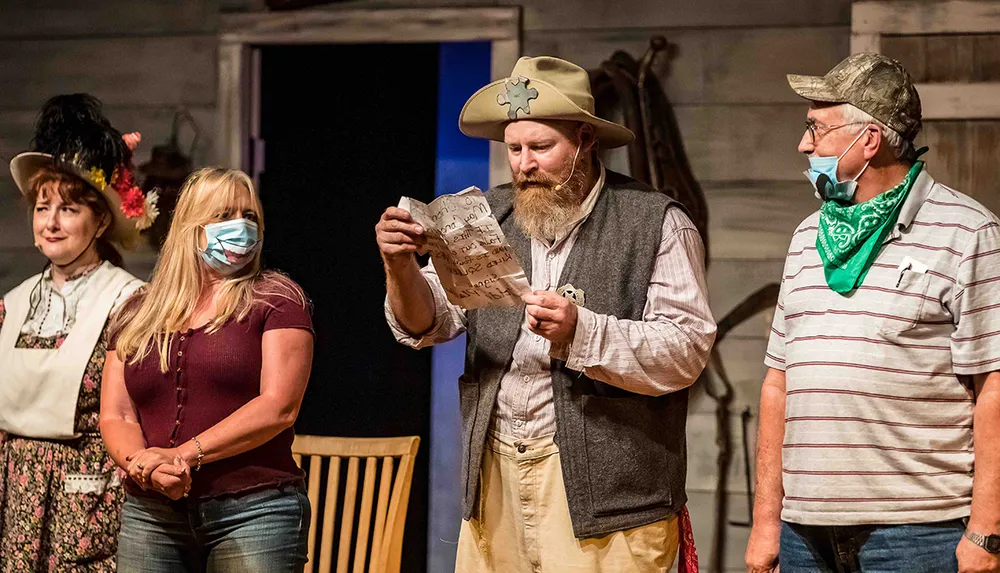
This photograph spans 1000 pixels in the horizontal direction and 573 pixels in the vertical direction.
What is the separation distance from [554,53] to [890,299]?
2.19 m

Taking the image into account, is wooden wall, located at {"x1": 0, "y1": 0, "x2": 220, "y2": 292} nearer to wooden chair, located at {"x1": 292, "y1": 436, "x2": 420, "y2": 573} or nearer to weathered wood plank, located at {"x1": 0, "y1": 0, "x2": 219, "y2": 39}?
weathered wood plank, located at {"x1": 0, "y1": 0, "x2": 219, "y2": 39}

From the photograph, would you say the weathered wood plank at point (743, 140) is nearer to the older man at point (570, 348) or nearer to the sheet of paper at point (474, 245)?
the older man at point (570, 348)

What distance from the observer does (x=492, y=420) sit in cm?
229

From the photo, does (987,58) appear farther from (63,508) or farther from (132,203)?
(63,508)

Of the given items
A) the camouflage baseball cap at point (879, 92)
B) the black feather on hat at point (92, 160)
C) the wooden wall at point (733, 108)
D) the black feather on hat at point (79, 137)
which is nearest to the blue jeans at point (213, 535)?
the black feather on hat at point (92, 160)

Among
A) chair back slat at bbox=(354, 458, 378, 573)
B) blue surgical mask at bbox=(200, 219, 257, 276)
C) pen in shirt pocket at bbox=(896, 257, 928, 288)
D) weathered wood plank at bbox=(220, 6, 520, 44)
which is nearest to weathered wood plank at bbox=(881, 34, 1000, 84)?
weathered wood plank at bbox=(220, 6, 520, 44)

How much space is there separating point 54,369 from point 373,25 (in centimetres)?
174

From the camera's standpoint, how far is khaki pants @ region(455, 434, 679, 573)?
7.13 feet

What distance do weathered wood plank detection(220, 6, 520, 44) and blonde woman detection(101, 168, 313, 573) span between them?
1609 millimetres

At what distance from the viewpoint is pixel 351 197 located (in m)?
4.15

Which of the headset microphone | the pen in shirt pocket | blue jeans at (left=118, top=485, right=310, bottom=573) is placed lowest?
blue jeans at (left=118, top=485, right=310, bottom=573)

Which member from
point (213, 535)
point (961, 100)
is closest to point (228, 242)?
point (213, 535)

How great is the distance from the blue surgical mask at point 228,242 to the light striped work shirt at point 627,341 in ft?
1.19

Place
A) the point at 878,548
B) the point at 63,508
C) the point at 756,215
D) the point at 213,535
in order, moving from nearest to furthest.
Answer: the point at 878,548 → the point at 213,535 → the point at 63,508 → the point at 756,215
